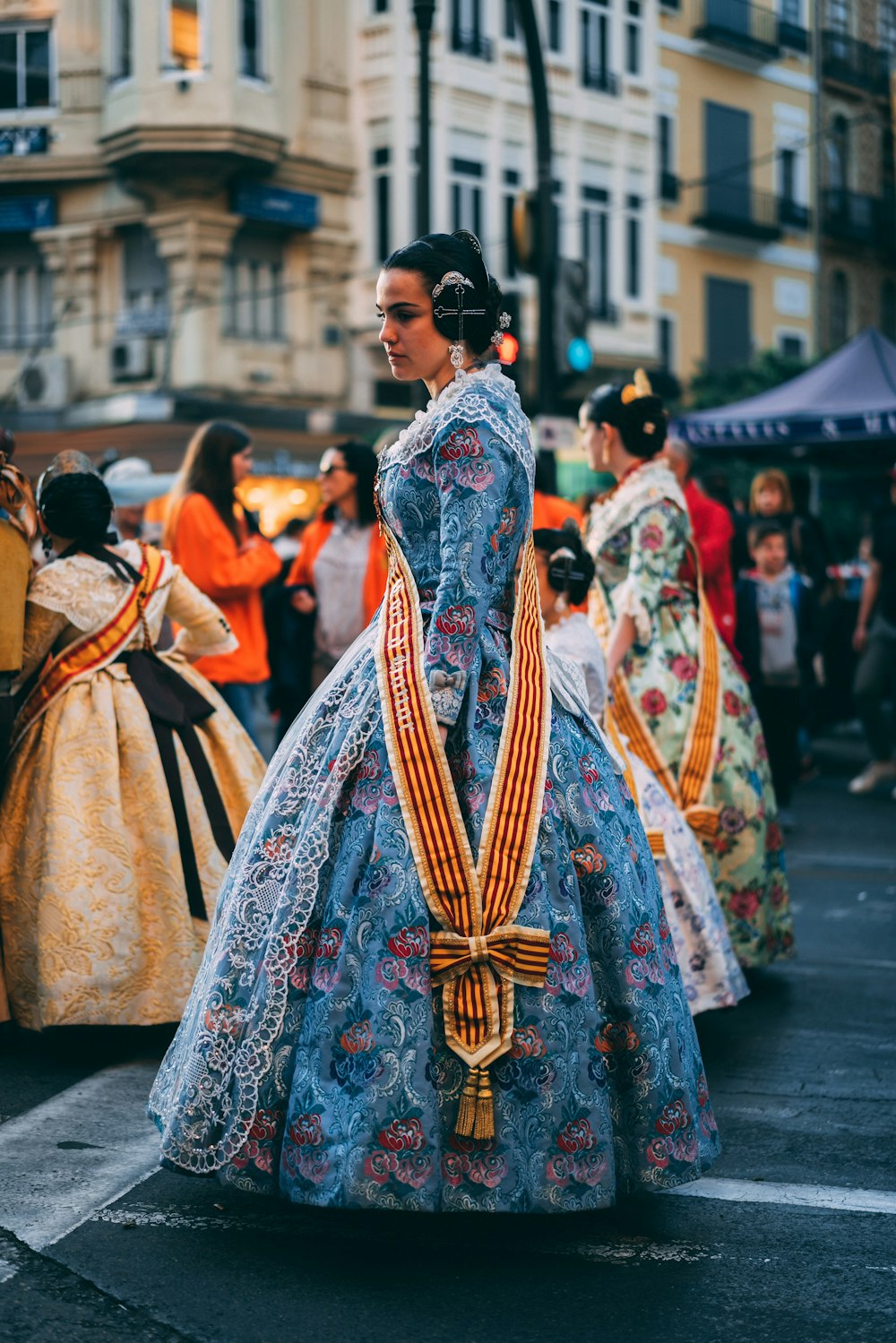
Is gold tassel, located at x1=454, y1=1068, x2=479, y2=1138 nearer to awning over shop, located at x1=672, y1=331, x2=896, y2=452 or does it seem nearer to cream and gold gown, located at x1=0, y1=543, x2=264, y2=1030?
cream and gold gown, located at x1=0, y1=543, x2=264, y2=1030

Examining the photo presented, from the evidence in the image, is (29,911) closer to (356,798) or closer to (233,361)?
(356,798)

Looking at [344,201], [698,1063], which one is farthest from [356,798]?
[344,201]

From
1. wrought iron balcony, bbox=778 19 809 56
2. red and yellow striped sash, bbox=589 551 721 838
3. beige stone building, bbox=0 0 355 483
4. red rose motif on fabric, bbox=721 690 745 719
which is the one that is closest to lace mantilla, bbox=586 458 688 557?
red and yellow striped sash, bbox=589 551 721 838

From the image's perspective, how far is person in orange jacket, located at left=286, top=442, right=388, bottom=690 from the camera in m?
7.80

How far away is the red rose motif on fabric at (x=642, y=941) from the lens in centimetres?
372

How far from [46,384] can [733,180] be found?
14.1 m

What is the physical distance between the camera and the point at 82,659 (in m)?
5.38

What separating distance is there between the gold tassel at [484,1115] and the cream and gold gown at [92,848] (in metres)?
1.89

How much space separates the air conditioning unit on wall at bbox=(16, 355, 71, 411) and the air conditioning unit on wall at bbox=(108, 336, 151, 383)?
0.84 meters

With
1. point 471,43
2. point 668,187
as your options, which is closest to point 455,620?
point 471,43

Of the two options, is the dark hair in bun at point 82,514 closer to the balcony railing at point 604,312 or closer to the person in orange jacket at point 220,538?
the person in orange jacket at point 220,538

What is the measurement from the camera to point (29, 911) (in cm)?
519

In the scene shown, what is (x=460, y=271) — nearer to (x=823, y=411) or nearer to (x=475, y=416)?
(x=475, y=416)

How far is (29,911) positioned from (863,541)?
8.38 meters
